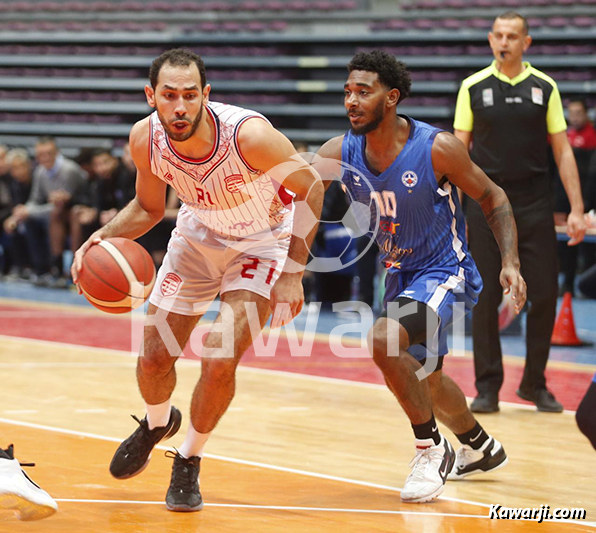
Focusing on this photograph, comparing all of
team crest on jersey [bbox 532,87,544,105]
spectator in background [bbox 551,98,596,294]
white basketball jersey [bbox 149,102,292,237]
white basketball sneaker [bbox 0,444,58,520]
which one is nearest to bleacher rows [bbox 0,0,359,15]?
spectator in background [bbox 551,98,596,294]

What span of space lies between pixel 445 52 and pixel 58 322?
816cm

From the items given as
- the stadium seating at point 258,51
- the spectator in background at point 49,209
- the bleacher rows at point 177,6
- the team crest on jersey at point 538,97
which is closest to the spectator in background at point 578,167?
the stadium seating at point 258,51

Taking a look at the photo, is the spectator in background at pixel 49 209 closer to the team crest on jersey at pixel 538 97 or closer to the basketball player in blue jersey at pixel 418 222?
the team crest on jersey at pixel 538 97

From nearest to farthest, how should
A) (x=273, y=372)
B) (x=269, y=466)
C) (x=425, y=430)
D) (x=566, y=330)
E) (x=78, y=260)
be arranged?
(x=78, y=260) → (x=425, y=430) → (x=269, y=466) → (x=273, y=372) → (x=566, y=330)

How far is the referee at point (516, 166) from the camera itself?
6.22 metres

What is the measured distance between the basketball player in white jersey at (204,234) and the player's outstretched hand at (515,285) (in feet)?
2.71

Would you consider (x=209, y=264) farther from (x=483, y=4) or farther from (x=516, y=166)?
(x=483, y=4)

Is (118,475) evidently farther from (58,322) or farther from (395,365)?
(58,322)

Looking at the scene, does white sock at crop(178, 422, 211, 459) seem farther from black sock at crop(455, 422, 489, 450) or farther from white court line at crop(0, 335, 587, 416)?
white court line at crop(0, 335, 587, 416)

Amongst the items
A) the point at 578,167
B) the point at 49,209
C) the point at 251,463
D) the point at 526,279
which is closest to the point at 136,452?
the point at 251,463

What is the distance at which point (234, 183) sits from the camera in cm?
436

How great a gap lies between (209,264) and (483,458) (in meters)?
1.54

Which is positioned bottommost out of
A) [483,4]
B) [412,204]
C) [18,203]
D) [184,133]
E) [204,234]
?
[18,203]

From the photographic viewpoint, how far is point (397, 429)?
19.0 ft
